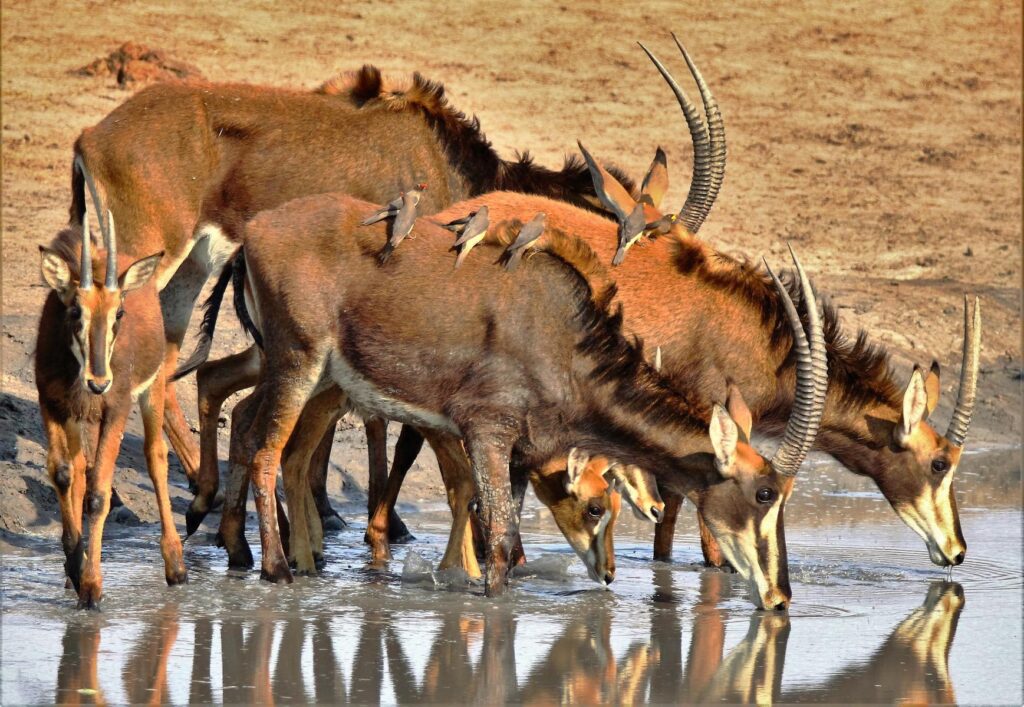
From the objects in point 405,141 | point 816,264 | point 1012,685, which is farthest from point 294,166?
point 816,264

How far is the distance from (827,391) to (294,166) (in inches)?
125

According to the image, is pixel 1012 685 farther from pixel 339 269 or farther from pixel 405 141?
pixel 405 141

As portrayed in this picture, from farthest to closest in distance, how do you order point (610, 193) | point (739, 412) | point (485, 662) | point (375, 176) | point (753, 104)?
1. point (753, 104)
2. point (375, 176)
3. point (610, 193)
4. point (739, 412)
5. point (485, 662)

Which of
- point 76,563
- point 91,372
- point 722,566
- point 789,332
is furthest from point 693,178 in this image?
point 76,563

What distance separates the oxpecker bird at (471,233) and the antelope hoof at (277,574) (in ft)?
5.35

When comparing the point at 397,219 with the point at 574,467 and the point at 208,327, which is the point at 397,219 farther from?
the point at 208,327

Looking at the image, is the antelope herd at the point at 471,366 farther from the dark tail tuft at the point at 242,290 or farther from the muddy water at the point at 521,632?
the muddy water at the point at 521,632

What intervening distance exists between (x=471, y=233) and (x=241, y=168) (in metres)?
2.07

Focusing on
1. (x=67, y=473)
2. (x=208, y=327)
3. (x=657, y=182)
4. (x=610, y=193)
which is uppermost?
(x=657, y=182)

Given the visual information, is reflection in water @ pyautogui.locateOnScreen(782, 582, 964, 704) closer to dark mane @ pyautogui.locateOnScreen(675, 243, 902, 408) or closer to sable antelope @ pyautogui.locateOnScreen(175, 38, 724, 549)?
dark mane @ pyautogui.locateOnScreen(675, 243, 902, 408)

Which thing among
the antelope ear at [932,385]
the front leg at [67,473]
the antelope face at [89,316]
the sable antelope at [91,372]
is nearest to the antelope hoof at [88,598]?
the sable antelope at [91,372]

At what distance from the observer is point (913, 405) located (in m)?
8.95

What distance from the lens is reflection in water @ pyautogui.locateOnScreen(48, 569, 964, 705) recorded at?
6.56 metres

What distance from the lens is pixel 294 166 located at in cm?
1005
